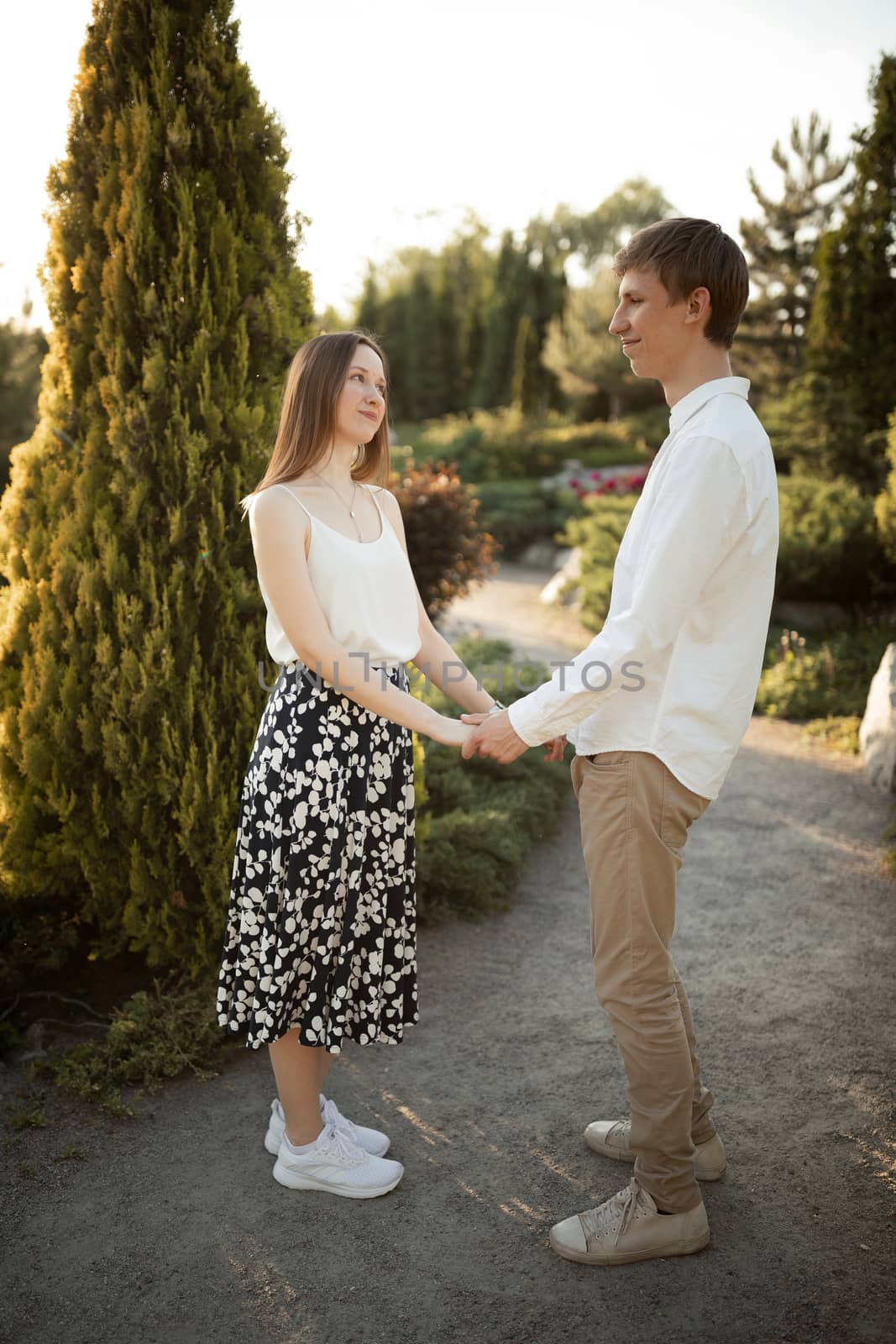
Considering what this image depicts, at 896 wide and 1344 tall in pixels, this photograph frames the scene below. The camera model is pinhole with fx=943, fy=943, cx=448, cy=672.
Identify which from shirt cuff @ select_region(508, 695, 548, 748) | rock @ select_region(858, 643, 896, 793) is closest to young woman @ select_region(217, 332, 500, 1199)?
shirt cuff @ select_region(508, 695, 548, 748)

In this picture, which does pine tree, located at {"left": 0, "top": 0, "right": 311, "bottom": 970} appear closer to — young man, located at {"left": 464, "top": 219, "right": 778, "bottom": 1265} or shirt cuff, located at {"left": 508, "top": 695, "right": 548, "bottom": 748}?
shirt cuff, located at {"left": 508, "top": 695, "right": 548, "bottom": 748}

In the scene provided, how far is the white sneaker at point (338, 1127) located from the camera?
2666mm

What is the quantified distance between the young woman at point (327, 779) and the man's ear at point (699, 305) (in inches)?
32.2

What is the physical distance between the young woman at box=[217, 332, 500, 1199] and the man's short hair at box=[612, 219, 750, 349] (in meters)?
0.77

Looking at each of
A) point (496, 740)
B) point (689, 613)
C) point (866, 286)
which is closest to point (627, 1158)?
point (496, 740)

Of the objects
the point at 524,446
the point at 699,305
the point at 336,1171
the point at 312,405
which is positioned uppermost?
the point at 524,446

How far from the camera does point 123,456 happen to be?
3080mm

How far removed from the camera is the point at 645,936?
2152mm

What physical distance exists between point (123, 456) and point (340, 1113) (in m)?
2.17

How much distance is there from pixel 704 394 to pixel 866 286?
30.7 feet

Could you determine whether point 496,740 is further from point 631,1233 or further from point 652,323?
point 631,1233

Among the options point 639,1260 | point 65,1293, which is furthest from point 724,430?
point 65,1293

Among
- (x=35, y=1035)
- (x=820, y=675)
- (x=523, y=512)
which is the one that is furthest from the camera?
(x=523, y=512)

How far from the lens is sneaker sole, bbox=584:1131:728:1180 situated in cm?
254
